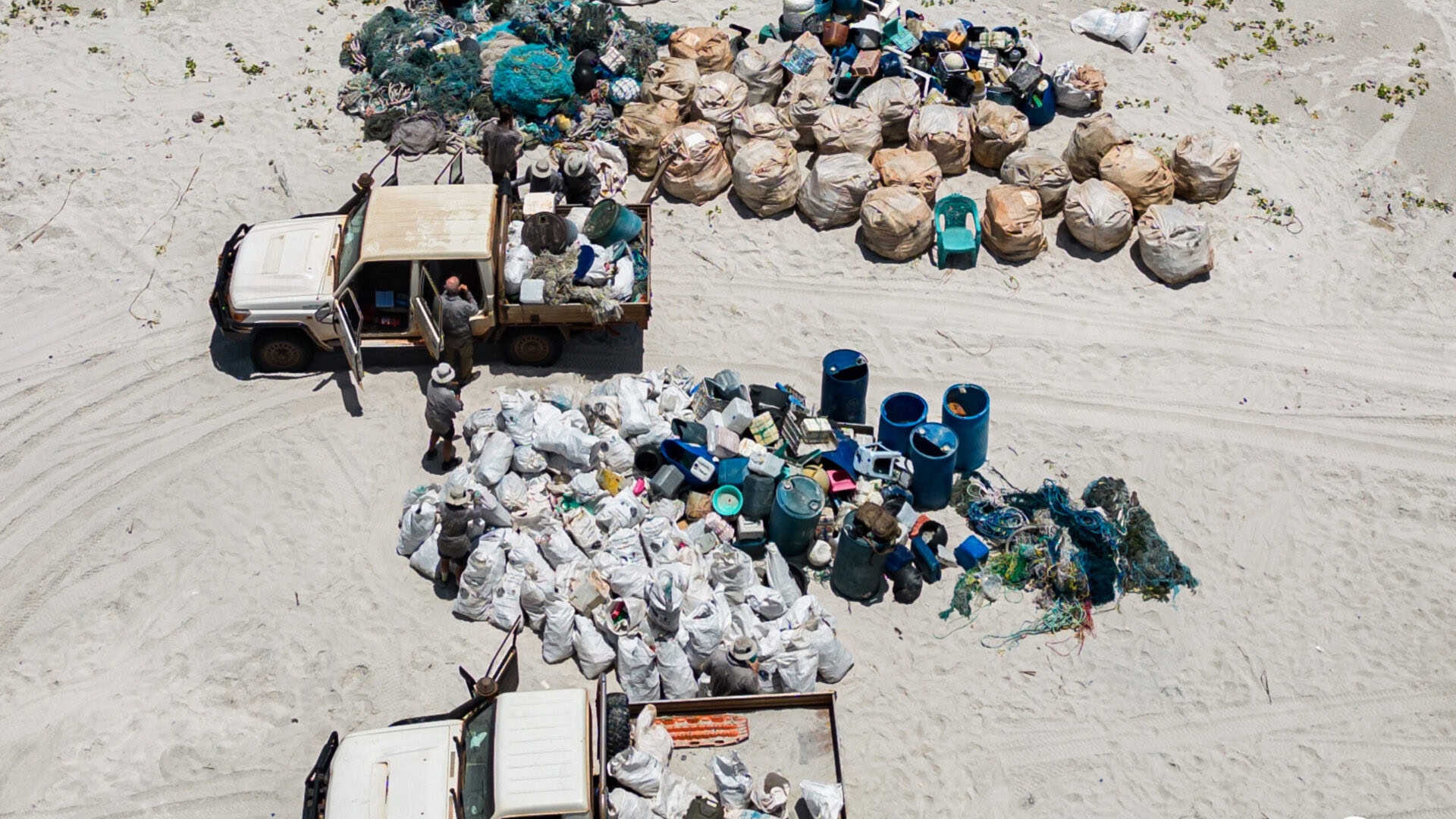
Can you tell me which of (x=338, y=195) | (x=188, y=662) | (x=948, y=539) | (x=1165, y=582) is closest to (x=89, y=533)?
(x=188, y=662)

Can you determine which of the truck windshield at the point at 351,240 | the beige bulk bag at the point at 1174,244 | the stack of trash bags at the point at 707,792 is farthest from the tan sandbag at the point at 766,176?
the stack of trash bags at the point at 707,792

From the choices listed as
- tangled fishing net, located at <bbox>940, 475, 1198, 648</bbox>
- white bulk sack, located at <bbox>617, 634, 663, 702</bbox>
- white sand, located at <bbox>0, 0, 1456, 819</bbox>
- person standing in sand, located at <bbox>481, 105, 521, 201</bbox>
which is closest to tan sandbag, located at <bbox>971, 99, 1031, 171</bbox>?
white sand, located at <bbox>0, 0, 1456, 819</bbox>

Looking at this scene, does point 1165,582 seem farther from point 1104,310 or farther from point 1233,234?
point 1233,234

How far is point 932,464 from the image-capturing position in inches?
412

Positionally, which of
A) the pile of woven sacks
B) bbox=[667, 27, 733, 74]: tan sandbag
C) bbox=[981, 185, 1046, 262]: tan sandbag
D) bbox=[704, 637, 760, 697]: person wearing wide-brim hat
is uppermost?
bbox=[667, 27, 733, 74]: tan sandbag

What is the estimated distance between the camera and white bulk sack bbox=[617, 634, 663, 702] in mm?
9219

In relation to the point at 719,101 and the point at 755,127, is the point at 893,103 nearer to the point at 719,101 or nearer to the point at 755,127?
the point at 755,127

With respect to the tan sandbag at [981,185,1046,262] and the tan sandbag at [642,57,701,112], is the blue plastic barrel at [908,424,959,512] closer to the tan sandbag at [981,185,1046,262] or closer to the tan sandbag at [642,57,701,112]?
the tan sandbag at [981,185,1046,262]

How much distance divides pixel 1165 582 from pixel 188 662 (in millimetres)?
8427

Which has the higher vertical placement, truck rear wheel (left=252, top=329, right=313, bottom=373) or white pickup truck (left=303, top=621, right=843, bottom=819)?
truck rear wheel (left=252, top=329, right=313, bottom=373)

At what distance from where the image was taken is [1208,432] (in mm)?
11594

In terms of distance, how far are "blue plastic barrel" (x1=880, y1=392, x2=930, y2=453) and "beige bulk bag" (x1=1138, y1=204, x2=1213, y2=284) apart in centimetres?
367

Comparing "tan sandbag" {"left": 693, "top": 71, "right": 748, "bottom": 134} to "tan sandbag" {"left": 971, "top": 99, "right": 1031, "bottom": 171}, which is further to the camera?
"tan sandbag" {"left": 693, "top": 71, "right": 748, "bottom": 134}

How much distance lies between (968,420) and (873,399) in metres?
1.37
